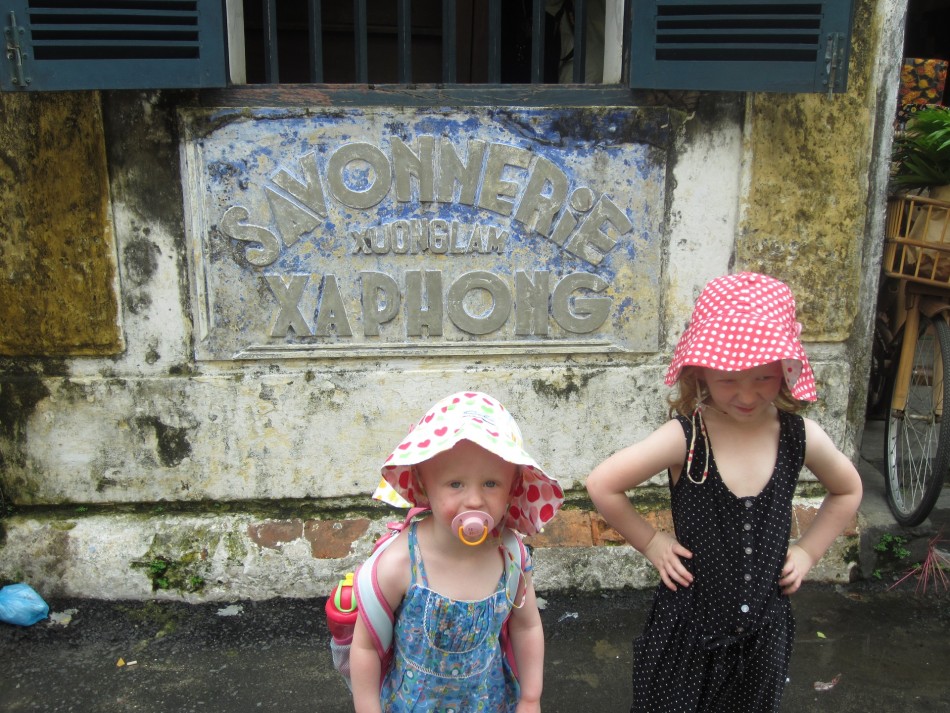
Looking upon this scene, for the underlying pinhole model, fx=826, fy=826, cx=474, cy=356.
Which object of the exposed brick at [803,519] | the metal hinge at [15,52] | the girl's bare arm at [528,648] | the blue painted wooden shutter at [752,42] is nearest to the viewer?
the girl's bare arm at [528,648]

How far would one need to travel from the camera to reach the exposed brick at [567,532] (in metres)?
3.40

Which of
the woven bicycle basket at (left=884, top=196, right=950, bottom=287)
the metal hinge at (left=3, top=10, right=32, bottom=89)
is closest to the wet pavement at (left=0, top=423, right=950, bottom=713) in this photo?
the woven bicycle basket at (left=884, top=196, right=950, bottom=287)

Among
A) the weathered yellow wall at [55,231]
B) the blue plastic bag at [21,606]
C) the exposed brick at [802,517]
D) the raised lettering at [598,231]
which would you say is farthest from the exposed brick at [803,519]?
the blue plastic bag at [21,606]

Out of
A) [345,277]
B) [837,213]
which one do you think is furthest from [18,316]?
[837,213]

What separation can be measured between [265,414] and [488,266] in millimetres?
1077

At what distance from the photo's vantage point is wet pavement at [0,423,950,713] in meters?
2.80

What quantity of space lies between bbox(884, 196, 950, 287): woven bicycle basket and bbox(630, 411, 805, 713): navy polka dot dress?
69.7 inches

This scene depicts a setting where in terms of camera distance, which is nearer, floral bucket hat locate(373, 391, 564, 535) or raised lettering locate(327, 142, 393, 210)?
floral bucket hat locate(373, 391, 564, 535)

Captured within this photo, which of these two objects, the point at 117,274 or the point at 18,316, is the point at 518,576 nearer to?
the point at 117,274

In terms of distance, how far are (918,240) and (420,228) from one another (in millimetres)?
2015

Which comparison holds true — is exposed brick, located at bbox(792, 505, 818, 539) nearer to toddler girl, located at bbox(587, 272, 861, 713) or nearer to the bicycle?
the bicycle

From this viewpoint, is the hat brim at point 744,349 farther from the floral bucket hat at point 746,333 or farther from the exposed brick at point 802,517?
the exposed brick at point 802,517

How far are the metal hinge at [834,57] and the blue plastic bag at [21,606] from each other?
3557 millimetres

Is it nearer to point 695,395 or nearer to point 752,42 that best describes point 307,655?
point 695,395
